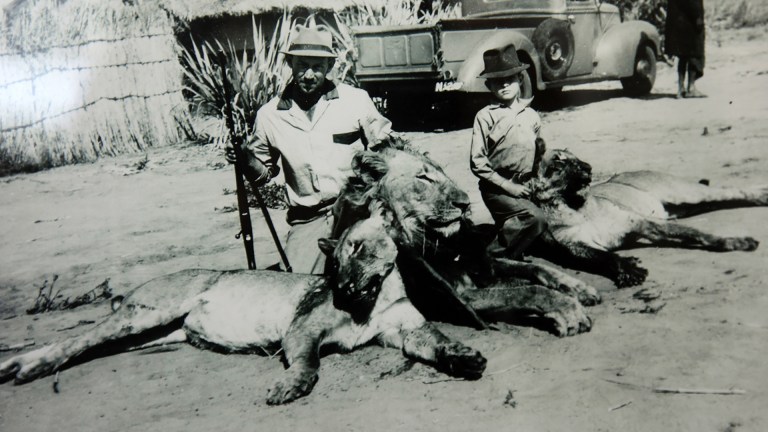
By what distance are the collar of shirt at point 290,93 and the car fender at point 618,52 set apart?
8466 mm

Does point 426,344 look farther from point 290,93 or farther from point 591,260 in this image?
point 290,93

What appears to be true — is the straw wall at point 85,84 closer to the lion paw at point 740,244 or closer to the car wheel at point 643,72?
the car wheel at point 643,72

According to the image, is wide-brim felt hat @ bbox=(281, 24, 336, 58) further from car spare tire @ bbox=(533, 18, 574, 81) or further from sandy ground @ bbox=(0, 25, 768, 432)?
car spare tire @ bbox=(533, 18, 574, 81)

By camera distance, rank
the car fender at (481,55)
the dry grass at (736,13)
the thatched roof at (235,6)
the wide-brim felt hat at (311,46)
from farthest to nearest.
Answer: the dry grass at (736,13) < the thatched roof at (235,6) < the car fender at (481,55) < the wide-brim felt hat at (311,46)

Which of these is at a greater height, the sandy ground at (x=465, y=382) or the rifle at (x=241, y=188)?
the rifle at (x=241, y=188)

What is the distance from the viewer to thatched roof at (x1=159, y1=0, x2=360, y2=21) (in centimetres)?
1242

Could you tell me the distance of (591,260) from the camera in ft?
14.1

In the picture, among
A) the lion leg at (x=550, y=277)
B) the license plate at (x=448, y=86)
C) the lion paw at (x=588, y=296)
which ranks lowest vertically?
the lion paw at (x=588, y=296)

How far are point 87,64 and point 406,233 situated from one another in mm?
9954

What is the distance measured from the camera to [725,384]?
2713 millimetres

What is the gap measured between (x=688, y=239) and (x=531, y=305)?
1591 mm

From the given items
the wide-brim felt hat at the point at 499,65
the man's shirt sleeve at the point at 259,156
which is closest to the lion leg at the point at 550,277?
the wide-brim felt hat at the point at 499,65

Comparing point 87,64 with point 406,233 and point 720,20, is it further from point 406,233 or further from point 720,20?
point 720,20

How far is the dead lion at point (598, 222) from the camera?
4359 mm
